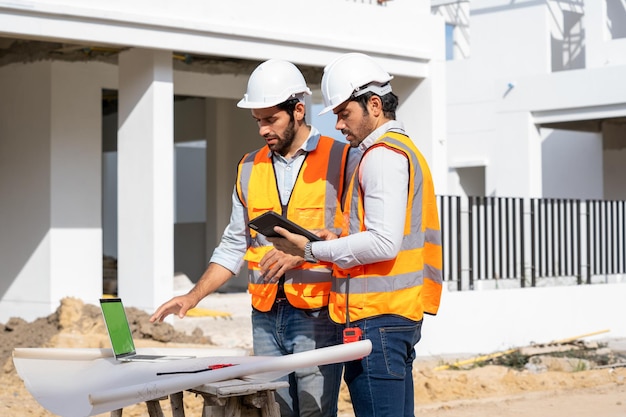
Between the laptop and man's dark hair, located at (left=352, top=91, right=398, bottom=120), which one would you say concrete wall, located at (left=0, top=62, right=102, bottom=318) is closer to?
the laptop

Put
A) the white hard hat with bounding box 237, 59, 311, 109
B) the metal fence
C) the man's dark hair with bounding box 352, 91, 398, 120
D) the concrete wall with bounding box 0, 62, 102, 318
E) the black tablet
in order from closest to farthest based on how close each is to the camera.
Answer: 1. the black tablet
2. the man's dark hair with bounding box 352, 91, 398, 120
3. the white hard hat with bounding box 237, 59, 311, 109
4. the concrete wall with bounding box 0, 62, 102, 318
5. the metal fence

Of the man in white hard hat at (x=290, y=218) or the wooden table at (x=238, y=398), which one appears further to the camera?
the man in white hard hat at (x=290, y=218)

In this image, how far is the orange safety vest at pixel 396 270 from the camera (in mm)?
3879

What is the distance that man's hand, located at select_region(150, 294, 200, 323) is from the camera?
4.39 metres

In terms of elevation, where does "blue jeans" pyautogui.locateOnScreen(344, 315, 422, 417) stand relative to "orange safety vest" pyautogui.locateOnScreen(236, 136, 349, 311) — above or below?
below

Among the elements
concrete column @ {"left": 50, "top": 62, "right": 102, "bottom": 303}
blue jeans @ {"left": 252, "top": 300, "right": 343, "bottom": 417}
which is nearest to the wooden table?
blue jeans @ {"left": 252, "top": 300, "right": 343, "bottom": 417}

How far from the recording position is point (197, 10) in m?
10.4

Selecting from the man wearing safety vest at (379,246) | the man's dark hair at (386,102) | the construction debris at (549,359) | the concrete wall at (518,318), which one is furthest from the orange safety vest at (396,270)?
the concrete wall at (518,318)

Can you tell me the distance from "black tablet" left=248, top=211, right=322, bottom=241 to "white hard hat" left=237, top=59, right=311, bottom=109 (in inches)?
21.7

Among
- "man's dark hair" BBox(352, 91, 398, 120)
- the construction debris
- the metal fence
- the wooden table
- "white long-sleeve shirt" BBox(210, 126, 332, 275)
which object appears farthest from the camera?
the metal fence

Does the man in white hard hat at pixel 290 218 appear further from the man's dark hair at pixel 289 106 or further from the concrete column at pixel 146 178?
the concrete column at pixel 146 178

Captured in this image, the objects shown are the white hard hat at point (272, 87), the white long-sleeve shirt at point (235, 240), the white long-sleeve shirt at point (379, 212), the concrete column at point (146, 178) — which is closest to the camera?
the white long-sleeve shirt at point (379, 212)

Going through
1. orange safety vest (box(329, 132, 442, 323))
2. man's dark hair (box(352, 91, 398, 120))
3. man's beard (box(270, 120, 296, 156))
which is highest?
man's dark hair (box(352, 91, 398, 120))

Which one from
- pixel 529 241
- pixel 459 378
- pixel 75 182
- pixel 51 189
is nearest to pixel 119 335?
pixel 459 378
